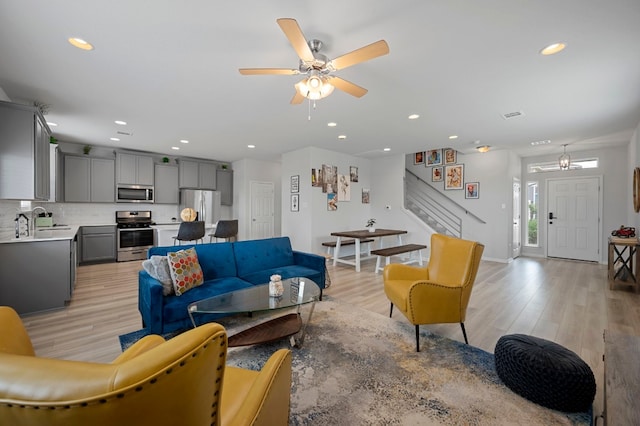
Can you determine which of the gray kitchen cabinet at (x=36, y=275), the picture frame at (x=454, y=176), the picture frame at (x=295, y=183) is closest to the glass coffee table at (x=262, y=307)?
the gray kitchen cabinet at (x=36, y=275)

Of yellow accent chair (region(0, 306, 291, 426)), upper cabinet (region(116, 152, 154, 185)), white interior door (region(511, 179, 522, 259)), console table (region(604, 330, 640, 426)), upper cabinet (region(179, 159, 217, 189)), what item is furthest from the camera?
upper cabinet (region(179, 159, 217, 189))

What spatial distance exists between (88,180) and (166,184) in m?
1.54

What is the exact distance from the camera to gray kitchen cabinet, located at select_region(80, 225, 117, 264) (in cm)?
575

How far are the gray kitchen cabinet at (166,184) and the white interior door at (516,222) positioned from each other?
28.0 ft

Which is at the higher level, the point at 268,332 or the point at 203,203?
the point at 203,203

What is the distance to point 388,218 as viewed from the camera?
7.35 meters

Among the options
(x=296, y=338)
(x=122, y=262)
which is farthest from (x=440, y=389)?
(x=122, y=262)

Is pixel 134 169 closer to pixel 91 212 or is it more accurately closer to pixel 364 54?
pixel 91 212

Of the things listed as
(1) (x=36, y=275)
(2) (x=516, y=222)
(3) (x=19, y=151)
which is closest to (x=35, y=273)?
(1) (x=36, y=275)

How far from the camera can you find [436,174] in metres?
7.72

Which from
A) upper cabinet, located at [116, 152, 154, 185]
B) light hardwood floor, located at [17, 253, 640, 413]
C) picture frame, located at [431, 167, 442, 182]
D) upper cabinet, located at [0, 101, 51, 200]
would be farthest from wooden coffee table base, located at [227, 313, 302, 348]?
picture frame, located at [431, 167, 442, 182]

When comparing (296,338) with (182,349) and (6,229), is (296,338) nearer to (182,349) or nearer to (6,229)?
(182,349)

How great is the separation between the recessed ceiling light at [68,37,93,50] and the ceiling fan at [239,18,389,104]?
136cm

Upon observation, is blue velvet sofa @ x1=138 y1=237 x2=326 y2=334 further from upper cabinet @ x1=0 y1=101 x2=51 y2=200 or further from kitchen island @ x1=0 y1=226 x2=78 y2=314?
upper cabinet @ x1=0 y1=101 x2=51 y2=200
